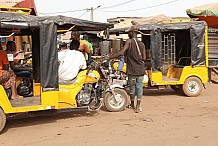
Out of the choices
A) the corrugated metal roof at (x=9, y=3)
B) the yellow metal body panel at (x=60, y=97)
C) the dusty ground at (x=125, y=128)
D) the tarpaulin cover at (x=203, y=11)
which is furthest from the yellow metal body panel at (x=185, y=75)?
the corrugated metal roof at (x=9, y=3)

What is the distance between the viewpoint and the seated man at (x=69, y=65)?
7191 mm

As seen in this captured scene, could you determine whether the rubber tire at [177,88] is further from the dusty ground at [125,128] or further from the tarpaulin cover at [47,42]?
the tarpaulin cover at [47,42]

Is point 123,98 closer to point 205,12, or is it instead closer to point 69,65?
point 69,65

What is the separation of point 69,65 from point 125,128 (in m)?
1.85

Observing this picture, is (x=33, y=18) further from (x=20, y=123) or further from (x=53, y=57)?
(x=20, y=123)

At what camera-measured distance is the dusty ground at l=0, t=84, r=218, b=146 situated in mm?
5664

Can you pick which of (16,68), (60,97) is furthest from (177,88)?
(16,68)

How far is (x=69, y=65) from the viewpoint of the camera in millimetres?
7246

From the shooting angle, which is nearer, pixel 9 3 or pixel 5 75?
pixel 5 75

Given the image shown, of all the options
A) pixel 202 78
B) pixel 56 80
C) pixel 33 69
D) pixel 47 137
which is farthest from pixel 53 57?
pixel 202 78

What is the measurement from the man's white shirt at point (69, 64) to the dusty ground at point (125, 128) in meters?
0.94

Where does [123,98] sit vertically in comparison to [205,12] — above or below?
below

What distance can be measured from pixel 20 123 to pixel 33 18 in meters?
2.25

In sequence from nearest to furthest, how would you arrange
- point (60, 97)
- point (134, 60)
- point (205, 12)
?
point (60, 97) < point (134, 60) < point (205, 12)
